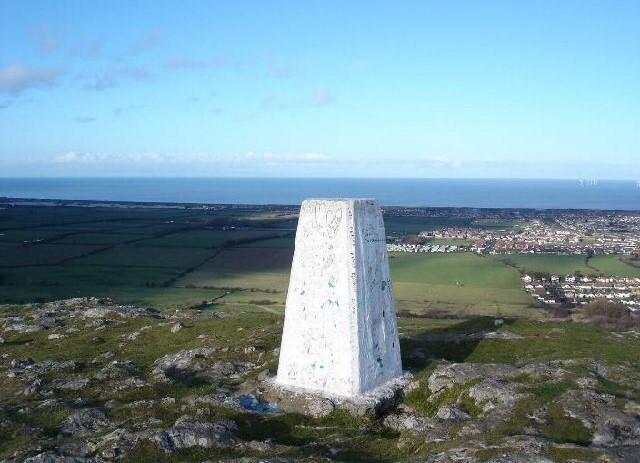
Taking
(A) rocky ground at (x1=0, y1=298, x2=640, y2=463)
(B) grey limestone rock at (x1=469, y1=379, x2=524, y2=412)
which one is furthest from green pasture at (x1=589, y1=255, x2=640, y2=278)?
(B) grey limestone rock at (x1=469, y1=379, x2=524, y2=412)

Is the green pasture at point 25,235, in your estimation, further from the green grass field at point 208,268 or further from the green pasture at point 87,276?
the green pasture at point 87,276

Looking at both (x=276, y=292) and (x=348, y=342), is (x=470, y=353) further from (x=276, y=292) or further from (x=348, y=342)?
(x=276, y=292)

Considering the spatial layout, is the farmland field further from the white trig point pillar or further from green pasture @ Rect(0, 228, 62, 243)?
the white trig point pillar

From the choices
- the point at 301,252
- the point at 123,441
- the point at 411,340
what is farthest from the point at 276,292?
the point at 123,441

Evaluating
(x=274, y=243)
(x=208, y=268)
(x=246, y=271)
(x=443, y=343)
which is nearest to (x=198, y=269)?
(x=208, y=268)

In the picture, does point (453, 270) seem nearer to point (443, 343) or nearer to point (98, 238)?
point (443, 343)

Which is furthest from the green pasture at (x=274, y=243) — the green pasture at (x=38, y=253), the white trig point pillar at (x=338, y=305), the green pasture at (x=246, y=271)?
the white trig point pillar at (x=338, y=305)
